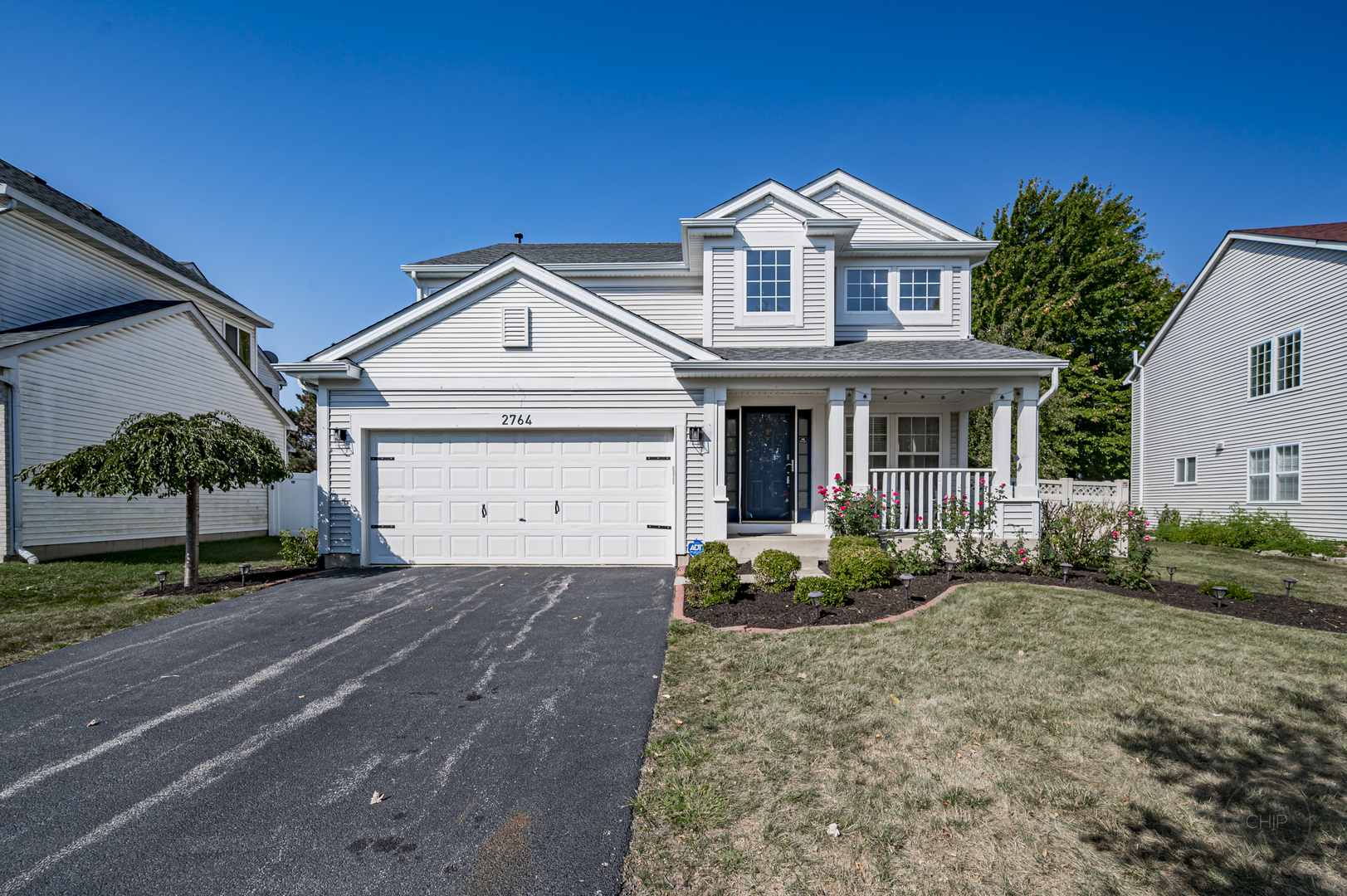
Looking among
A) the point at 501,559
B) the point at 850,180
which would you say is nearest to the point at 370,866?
the point at 501,559

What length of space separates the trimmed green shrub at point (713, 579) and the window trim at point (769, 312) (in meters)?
5.62

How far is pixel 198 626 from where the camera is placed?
6406mm

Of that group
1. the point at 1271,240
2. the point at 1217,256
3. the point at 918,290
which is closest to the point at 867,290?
the point at 918,290

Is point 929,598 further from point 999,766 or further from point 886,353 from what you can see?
point 886,353

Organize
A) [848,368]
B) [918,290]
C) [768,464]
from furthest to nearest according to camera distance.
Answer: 1. [918,290]
2. [768,464]
3. [848,368]

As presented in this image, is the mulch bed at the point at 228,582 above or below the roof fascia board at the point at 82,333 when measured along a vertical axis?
below

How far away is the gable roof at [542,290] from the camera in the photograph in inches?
383

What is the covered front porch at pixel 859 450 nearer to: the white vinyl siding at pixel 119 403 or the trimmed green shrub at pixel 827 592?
the trimmed green shrub at pixel 827 592

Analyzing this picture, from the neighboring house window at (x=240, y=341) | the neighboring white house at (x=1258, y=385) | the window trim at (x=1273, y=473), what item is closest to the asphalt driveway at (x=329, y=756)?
the neighboring house window at (x=240, y=341)

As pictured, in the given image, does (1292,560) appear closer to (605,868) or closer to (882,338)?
(882,338)

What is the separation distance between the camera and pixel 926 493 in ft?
33.7

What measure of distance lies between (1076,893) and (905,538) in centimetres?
786

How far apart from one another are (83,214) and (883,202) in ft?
58.9

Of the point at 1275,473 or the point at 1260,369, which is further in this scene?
the point at 1260,369
